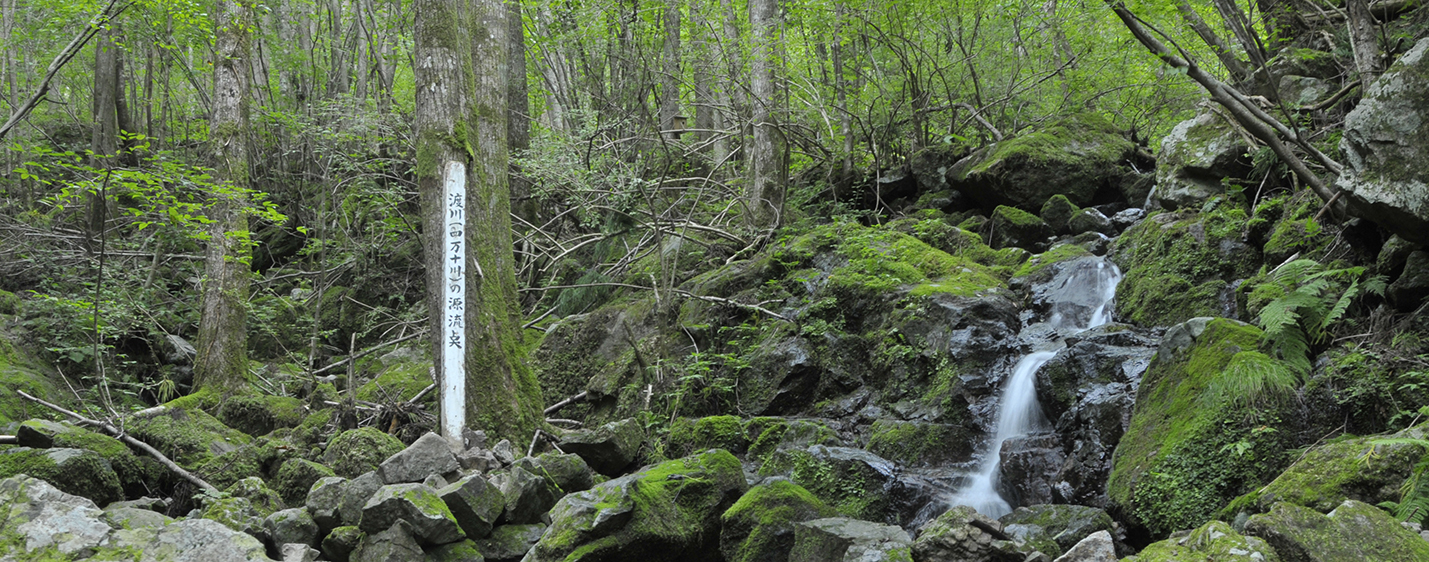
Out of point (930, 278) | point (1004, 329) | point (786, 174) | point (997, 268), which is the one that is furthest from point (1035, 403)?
point (786, 174)

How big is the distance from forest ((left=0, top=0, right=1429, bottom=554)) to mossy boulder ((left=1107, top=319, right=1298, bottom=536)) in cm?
2

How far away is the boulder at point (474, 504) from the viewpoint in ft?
17.2

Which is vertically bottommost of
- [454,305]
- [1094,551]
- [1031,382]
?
[1094,551]

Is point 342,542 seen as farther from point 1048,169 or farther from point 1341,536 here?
point 1048,169

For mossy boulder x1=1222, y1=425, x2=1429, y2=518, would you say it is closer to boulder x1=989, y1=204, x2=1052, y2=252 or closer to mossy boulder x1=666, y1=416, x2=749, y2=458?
mossy boulder x1=666, y1=416, x2=749, y2=458

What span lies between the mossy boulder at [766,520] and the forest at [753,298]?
25 mm

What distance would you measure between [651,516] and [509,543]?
0.94 metres

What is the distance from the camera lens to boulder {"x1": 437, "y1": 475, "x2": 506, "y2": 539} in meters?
5.25

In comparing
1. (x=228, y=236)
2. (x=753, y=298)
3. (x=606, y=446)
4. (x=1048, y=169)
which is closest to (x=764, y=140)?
(x=753, y=298)

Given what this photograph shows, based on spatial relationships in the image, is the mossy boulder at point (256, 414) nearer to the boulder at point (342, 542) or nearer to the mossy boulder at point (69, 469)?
the mossy boulder at point (69, 469)

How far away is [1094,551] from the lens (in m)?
4.15

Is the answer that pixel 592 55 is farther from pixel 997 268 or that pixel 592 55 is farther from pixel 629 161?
pixel 997 268

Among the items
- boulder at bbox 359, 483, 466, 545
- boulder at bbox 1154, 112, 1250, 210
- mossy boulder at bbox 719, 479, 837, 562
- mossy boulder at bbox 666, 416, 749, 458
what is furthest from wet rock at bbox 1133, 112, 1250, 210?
boulder at bbox 359, 483, 466, 545

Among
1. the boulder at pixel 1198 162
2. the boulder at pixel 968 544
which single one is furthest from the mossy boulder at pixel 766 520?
the boulder at pixel 1198 162
